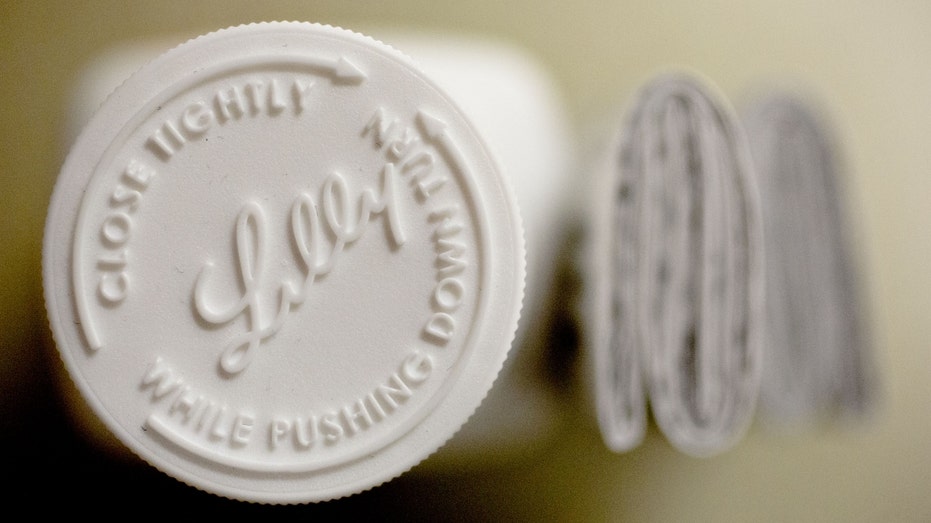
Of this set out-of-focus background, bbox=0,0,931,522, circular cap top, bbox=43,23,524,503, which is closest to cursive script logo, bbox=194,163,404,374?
circular cap top, bbox=43,23,524,503

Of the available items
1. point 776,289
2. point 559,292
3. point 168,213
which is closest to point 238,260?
point 168,213

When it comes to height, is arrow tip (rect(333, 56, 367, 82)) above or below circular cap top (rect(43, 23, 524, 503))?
above

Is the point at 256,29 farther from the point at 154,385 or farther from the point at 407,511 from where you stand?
the point at 407,511

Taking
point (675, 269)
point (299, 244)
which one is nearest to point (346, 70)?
point (299, 244)

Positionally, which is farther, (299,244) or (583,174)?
(583,174)

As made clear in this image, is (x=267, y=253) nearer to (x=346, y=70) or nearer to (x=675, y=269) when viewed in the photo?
(x=346, y=70)

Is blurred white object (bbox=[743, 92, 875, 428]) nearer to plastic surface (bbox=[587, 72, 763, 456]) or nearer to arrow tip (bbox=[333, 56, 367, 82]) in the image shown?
plastic surface (bbox=[587, 72, 763, 456])

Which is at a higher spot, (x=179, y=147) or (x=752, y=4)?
(x=752, y=4)
